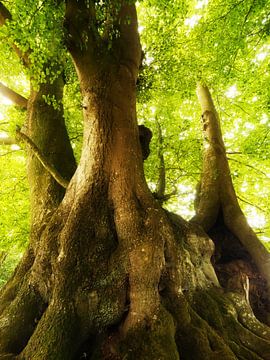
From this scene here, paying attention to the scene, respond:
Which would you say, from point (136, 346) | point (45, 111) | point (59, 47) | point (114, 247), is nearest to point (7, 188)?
point (45, 111)

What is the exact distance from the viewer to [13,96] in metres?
5.91

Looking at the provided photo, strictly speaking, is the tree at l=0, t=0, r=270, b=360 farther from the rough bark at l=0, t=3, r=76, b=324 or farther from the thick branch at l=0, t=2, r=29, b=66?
the thick branch at l=0, t=2, r=29, b=66

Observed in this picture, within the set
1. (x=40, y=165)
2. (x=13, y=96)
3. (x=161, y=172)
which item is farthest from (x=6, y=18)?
(x=161, y=172)

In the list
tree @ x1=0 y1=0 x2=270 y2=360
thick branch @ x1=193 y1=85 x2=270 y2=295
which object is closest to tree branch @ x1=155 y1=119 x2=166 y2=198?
thick branch @ x1=193 y1=85 x2=270 y2=295

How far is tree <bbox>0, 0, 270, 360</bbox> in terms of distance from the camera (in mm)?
2926

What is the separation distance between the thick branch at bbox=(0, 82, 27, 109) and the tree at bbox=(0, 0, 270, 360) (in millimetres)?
2248

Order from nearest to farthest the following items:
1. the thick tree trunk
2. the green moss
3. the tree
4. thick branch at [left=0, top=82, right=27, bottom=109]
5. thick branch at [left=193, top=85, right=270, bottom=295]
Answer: the green moss
the tree
the thick tree trunk
thick branch at [left=193, top=85, right=270, bottom=295]
thick branch at [left=0, top=82, right=27, bottom=109]

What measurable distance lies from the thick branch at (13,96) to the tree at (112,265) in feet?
7.38

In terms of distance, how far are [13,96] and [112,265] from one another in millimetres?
4770

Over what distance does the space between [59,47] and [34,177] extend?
2.43 metres

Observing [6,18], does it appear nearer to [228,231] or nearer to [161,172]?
[161,172]

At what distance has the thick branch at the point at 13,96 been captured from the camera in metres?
5.66

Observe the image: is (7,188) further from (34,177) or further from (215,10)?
(215,10)

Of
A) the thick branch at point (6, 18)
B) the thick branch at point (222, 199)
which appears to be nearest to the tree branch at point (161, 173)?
the thick branch at point (222, 199)
